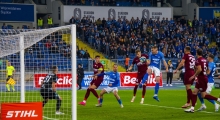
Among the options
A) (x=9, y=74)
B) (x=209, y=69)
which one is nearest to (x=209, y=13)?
(x=9, y=74)

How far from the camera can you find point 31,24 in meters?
50.8

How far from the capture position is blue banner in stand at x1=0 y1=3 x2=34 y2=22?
4925cm

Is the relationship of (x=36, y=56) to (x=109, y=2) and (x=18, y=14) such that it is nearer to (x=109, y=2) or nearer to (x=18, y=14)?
(x=18, y=14)

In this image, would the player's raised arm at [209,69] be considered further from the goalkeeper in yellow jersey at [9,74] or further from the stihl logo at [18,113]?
the goalkeeper in yellow jersey at [9,74]

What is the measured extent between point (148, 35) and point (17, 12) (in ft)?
41.6

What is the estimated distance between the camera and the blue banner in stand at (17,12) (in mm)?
49250

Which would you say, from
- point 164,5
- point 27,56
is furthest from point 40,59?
point 164,5

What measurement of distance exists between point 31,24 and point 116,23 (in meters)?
8.17

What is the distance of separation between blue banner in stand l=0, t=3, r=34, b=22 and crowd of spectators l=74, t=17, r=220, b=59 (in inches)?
170

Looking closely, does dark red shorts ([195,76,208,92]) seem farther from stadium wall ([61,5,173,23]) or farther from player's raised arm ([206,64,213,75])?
stadium wall ([61,5,173,23])

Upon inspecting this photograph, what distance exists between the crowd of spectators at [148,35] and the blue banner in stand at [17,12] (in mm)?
4321

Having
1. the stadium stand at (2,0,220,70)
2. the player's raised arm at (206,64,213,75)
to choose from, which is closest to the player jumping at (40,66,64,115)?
the player's raised arm at (206,64,213,75)

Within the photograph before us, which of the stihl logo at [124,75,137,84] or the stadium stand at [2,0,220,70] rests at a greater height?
the stadium stand at [2,0,220,70]

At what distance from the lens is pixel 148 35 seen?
51.3 meters
